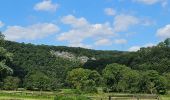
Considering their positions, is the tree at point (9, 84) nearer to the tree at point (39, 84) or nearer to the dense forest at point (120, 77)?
the dense forest at point (120, 77)

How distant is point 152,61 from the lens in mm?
150750

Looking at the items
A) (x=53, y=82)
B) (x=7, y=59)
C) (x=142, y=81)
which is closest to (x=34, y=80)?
(x=53, y=82)

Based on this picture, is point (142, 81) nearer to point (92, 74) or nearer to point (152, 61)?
point (92, 74)

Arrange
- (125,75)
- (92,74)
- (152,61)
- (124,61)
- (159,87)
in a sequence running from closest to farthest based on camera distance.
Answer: (159,87) → (125,75) → (92,74) → (152,61) → (124,61)

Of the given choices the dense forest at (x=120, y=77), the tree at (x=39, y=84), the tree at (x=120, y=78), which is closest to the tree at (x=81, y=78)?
the dense forest at (x=120, y=77)

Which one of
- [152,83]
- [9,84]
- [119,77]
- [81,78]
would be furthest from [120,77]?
[9,84]

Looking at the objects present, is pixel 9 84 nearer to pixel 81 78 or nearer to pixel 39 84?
pixel 39 84

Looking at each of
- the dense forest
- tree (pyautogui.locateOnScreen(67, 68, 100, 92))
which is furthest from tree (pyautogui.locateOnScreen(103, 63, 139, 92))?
tree (pyautogui.locateOnScreen(67, 68, 100, 92))

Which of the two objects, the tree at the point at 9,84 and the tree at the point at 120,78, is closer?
the tree at the point at 9,84

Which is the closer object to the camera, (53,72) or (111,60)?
(111,60)

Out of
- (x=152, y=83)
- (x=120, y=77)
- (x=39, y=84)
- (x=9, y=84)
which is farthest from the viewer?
(x=39, y=84)

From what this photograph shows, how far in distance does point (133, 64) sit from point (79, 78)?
37.0 meters

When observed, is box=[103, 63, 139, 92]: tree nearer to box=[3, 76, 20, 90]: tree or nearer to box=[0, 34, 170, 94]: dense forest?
box=[0, 34, 170, 94]: dense forest

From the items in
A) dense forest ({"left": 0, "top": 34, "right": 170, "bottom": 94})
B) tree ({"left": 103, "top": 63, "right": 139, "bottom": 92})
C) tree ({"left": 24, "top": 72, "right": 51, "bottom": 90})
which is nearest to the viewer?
dense forest ({"left": 0, "top": 34, "right": 170, "bottom": 94})
